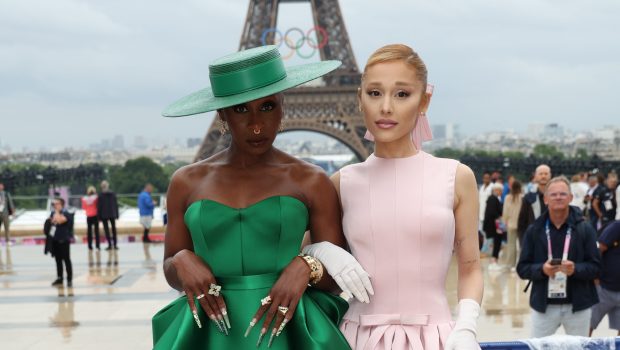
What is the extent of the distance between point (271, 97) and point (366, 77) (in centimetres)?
32

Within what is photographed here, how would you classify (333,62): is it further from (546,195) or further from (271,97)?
(546,195)

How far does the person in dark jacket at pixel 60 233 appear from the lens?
9.68 meters

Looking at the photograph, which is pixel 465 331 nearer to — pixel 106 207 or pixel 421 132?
pixel 421 132

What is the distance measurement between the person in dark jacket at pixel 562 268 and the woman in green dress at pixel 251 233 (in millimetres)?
2902

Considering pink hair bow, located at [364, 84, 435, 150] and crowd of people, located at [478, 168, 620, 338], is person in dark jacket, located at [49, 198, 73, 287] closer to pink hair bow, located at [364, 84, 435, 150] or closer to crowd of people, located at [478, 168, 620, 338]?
crowd of people, located at [478, 168, 620, 338]

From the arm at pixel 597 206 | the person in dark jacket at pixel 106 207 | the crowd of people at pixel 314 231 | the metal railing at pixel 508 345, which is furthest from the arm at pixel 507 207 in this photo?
the crowd of people at pixel 314 231

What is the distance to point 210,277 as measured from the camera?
2.13 meters

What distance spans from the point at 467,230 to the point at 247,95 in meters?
0.82

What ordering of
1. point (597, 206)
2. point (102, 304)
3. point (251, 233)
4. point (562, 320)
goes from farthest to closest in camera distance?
point (597, 206) → point (102, 304) → point (562, 320) → point (251, 233)

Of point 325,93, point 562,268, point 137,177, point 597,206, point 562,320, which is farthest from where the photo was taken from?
point 137,177

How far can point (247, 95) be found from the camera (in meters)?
2.09

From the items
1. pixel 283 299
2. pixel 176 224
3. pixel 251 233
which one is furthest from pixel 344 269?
pixel 176 224

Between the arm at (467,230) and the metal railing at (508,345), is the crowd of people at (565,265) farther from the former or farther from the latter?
the arm at (467,230)

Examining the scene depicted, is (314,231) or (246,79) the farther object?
(314,231)
